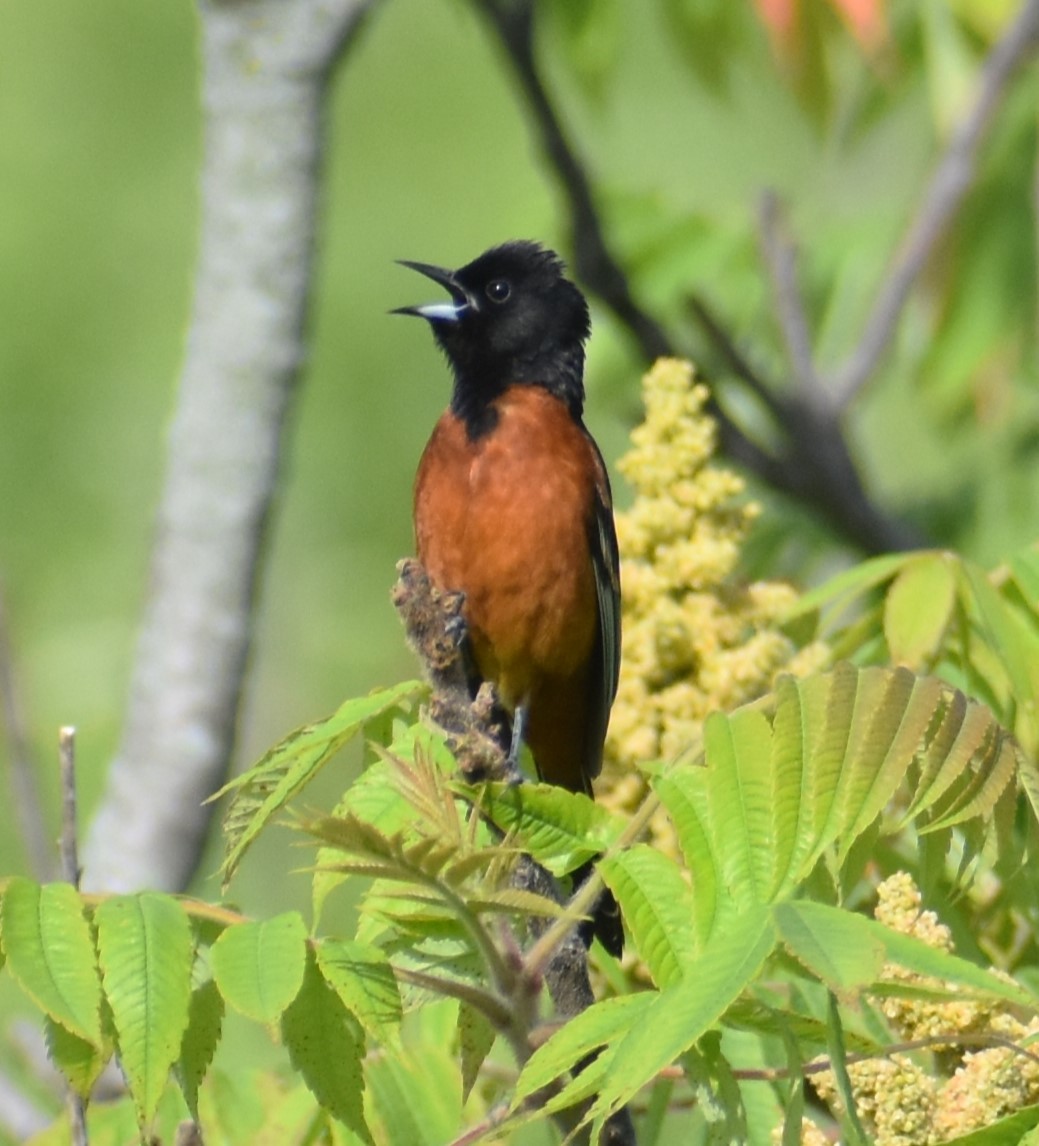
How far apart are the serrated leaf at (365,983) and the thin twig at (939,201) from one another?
3.53m

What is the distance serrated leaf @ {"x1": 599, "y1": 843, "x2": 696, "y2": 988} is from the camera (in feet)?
7.43

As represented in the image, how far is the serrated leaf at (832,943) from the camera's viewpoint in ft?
6.71

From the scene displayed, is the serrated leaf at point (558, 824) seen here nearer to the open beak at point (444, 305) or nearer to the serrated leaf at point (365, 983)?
the serrated leaf at point (365, 983)

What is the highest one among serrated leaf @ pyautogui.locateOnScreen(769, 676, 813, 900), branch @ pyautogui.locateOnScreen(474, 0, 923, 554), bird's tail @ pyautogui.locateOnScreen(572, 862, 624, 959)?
branch @ pyautogui.locateOnScreen(474, 0, 923, 554)

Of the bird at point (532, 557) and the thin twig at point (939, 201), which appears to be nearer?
the bird at point (532, 557)

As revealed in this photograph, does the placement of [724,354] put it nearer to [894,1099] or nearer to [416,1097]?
[416,1097]

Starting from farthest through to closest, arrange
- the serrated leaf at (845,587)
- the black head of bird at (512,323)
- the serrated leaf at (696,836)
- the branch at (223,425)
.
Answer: the black head of bird at (512,323) < the branch at (223,425) < the serrated leaf at (845,587) < the serrated leaf at (696,836)

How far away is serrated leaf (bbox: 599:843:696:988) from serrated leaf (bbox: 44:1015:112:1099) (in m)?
0.62

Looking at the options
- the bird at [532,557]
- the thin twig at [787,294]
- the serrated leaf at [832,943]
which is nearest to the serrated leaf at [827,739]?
the serrated leaf at [832,943]

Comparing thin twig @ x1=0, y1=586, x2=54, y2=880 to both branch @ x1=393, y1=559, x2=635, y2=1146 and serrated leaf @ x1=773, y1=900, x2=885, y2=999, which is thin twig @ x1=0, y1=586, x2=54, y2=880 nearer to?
branch @ x1=393, y1=559, x2=635, y2=1146

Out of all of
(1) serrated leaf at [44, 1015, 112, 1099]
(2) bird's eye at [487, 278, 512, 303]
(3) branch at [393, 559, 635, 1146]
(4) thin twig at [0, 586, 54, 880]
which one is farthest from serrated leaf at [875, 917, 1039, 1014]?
(2) bird's eye at [487, 278, 512, 303]

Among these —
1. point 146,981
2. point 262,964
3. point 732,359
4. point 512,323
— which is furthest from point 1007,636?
point 732,359

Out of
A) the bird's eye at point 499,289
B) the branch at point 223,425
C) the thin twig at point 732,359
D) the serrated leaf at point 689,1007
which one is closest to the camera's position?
the serrated leaf at point 689,1007

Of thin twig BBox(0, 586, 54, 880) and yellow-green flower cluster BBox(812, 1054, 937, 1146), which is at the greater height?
thin twig BBox(0, 586, 54, 880)
